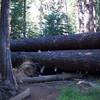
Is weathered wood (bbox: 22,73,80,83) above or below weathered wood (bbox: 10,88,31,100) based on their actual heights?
above

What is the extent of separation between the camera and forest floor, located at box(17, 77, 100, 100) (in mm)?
7566

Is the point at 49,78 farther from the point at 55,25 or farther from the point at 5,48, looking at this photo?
Answer: the point at 55,25

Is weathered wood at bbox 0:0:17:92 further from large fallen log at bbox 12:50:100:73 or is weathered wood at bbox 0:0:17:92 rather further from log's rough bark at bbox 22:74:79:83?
large fallen log at bbox 12:50:100:73

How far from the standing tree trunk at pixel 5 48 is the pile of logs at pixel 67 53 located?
101 inches

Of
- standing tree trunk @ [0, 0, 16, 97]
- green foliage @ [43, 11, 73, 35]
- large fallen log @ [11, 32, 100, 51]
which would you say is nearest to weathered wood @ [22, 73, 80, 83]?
standing tree trunk @ [0, 0, 16, 97]

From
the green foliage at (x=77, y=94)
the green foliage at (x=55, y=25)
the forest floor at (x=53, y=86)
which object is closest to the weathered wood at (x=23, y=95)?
the forest floor at (x=53, y=86)

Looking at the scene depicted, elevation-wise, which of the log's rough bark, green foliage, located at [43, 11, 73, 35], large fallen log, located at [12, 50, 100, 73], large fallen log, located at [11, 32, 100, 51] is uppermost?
green foliage, located at [43, 11, 73, 35]

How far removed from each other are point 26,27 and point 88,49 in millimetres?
11849

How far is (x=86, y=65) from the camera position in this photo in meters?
9.52

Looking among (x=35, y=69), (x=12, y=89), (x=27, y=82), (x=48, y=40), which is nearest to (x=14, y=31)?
(x=48, y=40)

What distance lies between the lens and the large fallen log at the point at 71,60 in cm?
947

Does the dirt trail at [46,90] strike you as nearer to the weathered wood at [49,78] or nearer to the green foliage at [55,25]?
the weathered wood at [49,78]

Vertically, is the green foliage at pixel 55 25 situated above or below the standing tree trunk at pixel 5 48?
above

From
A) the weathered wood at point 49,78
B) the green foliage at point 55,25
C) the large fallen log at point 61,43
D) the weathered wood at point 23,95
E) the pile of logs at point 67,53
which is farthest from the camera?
the green foliage at point 55,25
